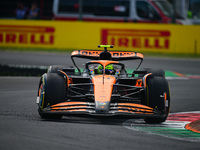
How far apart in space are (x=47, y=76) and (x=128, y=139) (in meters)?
2.38

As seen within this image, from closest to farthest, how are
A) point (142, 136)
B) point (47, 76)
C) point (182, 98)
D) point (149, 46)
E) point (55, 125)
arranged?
point (142, 136), point (55, 125), point (47, 76), point (182, 98), point (149, 46)

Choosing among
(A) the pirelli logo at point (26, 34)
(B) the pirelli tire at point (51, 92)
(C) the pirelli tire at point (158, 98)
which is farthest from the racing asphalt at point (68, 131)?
(A) the pirelli logo at point (26, 34)

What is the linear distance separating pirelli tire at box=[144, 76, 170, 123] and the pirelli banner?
605 inches

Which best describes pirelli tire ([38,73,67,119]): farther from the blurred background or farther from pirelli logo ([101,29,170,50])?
the blurred background

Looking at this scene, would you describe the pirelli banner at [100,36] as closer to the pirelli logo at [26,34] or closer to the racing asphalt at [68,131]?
Result: the pirelli logo at [26,34]

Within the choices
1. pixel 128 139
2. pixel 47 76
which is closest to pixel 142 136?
pixel 128 139

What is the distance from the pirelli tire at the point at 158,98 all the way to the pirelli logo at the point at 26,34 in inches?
644

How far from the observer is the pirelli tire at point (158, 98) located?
28.2 feet

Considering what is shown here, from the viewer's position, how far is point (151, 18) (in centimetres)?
2667

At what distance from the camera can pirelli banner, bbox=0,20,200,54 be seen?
2425cm

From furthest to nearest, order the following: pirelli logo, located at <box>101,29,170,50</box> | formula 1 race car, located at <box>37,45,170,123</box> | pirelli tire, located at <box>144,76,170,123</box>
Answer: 1. pirelli logo, located at <box>101,29,170,50</box>
2. pirelli tire, located at <box>144,76,170,123</box>
3. formula 1 race car, located at <box>37,45,170,123</box>

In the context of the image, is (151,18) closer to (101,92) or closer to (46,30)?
(46,30)

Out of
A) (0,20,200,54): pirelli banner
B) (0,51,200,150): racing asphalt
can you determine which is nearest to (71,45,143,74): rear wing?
(0,51,200,150): racing asphalt

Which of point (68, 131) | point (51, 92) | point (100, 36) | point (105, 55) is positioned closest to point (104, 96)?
point (51, 92)
